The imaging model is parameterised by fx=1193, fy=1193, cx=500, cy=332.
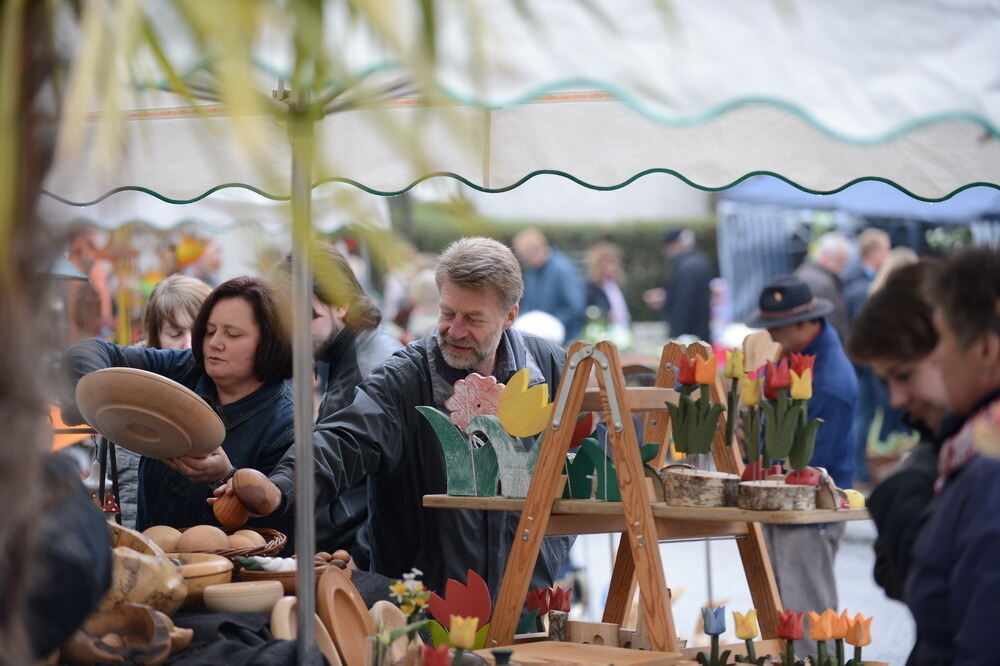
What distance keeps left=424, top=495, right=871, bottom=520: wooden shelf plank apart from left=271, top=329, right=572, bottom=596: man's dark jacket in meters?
0.55

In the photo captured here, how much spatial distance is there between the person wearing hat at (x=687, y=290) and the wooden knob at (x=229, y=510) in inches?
328

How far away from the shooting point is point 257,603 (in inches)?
83.5

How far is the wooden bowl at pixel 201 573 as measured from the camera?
6.88 ft

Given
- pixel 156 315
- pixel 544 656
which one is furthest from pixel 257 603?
pixel 156 315

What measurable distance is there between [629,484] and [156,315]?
205 cm

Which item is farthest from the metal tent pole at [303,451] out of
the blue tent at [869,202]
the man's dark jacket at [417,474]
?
the blue tent at [869,202]

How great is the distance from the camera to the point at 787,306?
181 inches

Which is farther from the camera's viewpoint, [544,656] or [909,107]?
[544,656]

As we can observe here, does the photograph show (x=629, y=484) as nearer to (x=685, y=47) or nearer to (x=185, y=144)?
(x=685, y=47)

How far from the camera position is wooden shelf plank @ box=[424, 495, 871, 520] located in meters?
2.15

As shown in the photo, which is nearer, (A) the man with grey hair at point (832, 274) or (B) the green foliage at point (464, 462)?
(B) the green foliage at point (464, 462)

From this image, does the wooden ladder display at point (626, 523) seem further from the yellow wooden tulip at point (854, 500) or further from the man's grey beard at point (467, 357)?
the man's grey beard at point (467, 357)

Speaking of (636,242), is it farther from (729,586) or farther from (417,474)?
(417,474)

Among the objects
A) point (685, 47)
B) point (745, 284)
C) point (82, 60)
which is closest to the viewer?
point (82, 60)
